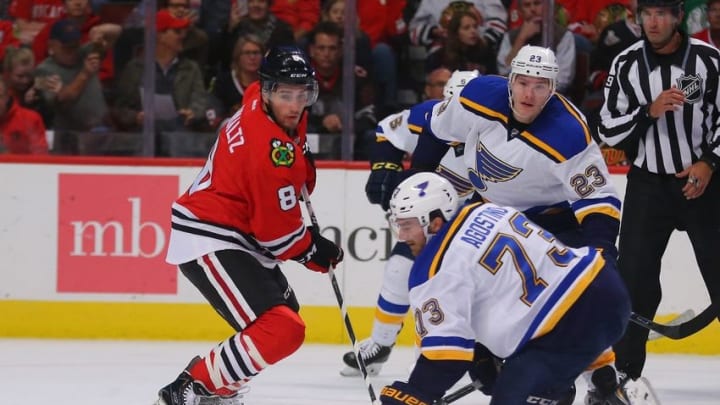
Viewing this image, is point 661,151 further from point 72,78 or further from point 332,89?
point 72,78

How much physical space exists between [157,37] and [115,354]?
1.41 meters

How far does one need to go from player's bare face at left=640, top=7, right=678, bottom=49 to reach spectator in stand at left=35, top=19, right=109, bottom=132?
258cm

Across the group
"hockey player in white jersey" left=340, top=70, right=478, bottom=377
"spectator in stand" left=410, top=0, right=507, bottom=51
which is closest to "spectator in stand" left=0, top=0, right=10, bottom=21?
"spectator in stand" left=410, top=0, right=507, bottom=51

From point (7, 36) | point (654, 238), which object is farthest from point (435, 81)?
point (7, 36)

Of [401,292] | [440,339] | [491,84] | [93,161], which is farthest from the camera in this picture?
[93,161]

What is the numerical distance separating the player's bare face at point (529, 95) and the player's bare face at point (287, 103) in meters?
0.61

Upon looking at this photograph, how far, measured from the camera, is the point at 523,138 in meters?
4.07

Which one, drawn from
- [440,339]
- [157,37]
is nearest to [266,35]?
[157,37]

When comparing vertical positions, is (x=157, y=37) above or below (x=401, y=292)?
above

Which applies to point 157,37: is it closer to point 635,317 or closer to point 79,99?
point 79,99

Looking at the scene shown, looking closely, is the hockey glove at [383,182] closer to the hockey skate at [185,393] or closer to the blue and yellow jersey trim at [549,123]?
the blue and yellow jersey trim at [549,123]

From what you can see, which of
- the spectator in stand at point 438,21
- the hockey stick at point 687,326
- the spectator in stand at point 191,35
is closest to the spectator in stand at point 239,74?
the spectator in stand at point 191,35

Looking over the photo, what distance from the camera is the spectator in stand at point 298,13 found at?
6.20 metres

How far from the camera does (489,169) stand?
4188 millimetres
